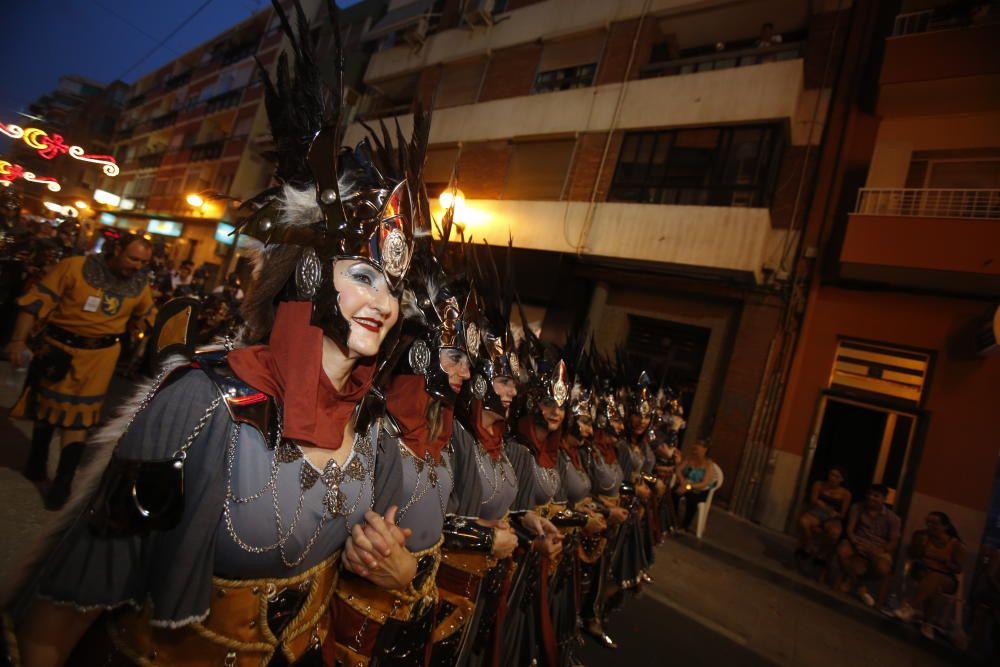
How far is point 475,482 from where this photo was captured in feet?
9.06

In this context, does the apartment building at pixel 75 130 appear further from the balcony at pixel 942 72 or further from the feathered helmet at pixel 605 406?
the balcony at pixel 942 72

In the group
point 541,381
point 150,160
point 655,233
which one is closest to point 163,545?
point 541,381

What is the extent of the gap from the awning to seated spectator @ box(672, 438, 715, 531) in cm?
1758

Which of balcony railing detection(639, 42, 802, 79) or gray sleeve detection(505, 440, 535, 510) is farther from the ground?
balcony railing detection(639, 42, 802, 79)

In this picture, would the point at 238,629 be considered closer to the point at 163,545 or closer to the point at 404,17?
the point at 163,545

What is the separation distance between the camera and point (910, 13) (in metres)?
9.23

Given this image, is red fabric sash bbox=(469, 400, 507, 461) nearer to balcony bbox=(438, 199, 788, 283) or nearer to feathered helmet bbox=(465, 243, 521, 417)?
feathered helmet bbox=(465, 243, 521, 417)

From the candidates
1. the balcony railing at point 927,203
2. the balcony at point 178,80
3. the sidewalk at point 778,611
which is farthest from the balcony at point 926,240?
the balcony at point 178,80

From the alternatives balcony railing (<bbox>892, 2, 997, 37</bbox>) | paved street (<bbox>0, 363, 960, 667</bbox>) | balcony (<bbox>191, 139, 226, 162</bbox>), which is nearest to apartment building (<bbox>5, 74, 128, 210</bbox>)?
balcony (<bbox>191, 139, 226, 162</bbox>)

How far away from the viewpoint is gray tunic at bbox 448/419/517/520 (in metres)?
2.72

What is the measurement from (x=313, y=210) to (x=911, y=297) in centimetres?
1113

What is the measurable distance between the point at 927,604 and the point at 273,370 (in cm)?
952

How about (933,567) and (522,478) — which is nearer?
(522,478)

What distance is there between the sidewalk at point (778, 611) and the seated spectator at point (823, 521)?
1.53 ft
